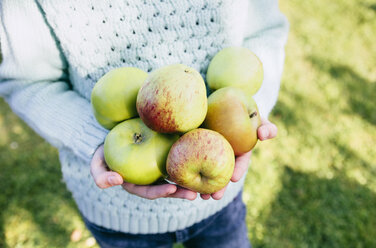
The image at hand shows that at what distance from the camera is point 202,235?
4.95ft

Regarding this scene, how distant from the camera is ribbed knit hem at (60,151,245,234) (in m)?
1.27

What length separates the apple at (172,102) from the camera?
3.00 feet

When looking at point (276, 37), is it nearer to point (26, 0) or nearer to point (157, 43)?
point (157, 43)

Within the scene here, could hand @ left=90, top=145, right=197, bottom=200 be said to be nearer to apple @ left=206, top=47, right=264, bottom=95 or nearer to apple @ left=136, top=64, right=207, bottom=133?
apple @ left=136, top=64, right=207, bottom=133

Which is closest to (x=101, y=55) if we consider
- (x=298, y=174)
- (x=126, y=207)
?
(x=126, y=207)

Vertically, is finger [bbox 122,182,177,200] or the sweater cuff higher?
the sweater cuff

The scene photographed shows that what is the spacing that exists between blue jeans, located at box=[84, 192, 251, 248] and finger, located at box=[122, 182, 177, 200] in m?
0.46

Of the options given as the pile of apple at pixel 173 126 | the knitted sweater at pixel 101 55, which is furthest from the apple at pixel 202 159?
the knitted sweater at pixel 101 55

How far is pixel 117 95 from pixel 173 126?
0.66 ft

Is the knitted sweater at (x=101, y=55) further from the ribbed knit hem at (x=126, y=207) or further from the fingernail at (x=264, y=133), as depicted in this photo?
the fingernail at (x=264, y=133)

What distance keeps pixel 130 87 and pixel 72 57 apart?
30cm

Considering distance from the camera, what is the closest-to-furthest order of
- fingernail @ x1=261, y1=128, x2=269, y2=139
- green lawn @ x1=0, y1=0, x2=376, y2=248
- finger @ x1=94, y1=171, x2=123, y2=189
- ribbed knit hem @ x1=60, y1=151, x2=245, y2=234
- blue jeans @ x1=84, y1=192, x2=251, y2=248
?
finger @ x1=94, y1=171, x2=123, y2=189, fingernail @ x1=261, y1=128, x2=269, y2=139, ribbed knit hem @ x1=60, y1=151, x2=245, y2=234, blue jeans @ x1=84, y1=192, x2=251, y2=248, green lawn @ x1=0, y1=0, x2=376, y2=248

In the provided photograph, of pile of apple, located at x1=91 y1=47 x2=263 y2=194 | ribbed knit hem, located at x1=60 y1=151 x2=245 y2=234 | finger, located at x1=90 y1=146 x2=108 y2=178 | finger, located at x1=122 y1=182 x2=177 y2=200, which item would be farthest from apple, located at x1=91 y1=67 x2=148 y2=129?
ribbed knit hem, located at x1=60 y1=151 x2=245 y2=234

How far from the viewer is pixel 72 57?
44.4 inches
